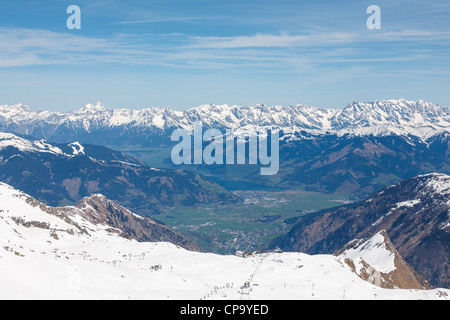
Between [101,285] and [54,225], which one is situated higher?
[101,285]

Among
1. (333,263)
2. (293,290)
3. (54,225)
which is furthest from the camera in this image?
(54,225)

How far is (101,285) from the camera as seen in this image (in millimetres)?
81938

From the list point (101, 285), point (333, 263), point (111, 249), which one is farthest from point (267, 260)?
point (101, 285)

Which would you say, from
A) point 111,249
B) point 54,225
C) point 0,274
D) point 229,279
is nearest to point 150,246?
point 111,249

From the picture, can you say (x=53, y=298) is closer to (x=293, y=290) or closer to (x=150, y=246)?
(x=293, y=290)

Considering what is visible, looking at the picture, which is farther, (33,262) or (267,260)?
(267,260)

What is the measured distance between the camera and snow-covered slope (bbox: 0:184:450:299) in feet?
249

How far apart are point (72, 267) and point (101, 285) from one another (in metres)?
8.29

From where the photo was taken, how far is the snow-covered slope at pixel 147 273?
2990 inches

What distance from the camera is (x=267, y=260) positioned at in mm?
145500

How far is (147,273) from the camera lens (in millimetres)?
102750

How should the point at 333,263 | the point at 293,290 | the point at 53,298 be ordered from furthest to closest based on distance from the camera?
the point at 333,263, the point at 293,290, the point at 53,298
